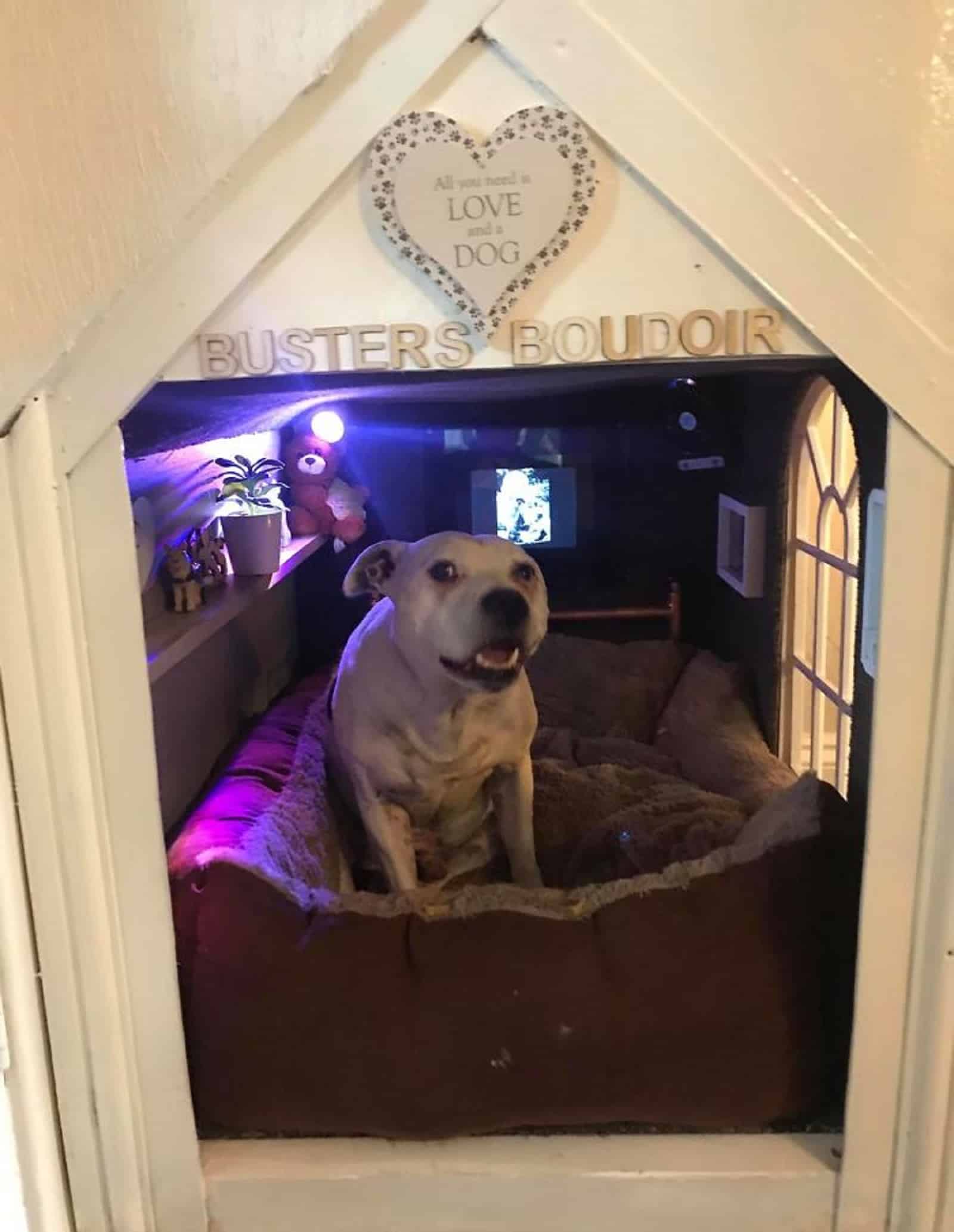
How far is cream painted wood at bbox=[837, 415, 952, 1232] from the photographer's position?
0.81 metres

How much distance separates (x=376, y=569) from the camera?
1.49 meters

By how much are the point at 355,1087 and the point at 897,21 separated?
3.39ft

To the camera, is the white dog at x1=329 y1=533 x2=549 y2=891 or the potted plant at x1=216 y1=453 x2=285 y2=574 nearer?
the white dog at x1=329 y1=533 x2=549 y2=891

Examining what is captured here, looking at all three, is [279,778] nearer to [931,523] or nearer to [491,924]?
[491,924]

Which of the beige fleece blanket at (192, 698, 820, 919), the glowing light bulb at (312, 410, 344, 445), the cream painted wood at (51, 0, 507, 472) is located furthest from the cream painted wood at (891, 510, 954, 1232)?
the glowing light bulb at (312, 410, 344, 445)

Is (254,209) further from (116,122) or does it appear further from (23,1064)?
(23,1064)

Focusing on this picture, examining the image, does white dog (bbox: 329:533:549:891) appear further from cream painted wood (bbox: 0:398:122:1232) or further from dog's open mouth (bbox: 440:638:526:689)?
cream painted wood (bbox: 0:398:122:1232)

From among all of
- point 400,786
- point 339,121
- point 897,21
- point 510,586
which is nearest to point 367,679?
point 400,786

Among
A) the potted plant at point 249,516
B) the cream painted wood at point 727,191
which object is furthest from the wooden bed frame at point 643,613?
the cream painted wood at point 727,191

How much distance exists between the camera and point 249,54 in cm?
74

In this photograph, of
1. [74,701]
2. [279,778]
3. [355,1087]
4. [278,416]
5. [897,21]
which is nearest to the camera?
[897,21]

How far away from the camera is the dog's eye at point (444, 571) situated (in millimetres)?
1393

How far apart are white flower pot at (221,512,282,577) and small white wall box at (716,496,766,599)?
911mm

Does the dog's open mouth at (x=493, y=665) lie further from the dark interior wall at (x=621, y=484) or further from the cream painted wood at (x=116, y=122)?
the cream painted wood at (x=116, y=122)
